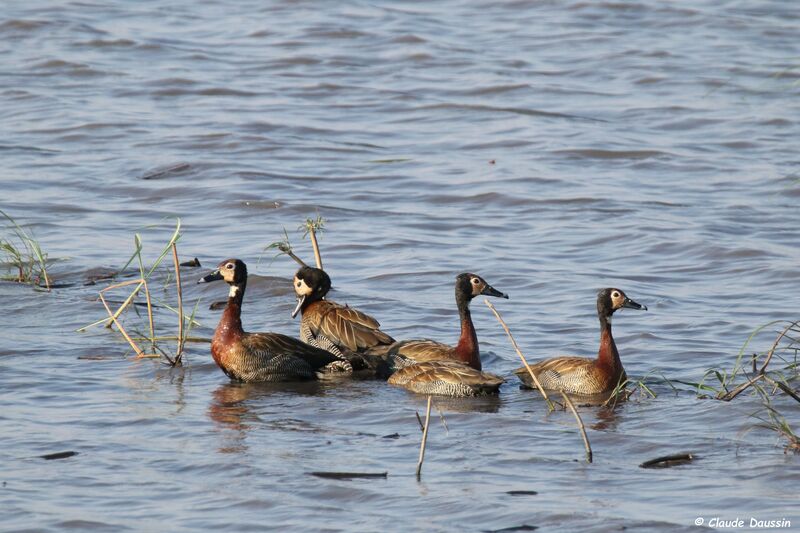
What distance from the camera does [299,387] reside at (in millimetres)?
10477

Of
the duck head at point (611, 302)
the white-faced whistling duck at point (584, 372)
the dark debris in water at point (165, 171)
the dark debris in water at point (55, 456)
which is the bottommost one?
the dark debris in water at point (165, 171)

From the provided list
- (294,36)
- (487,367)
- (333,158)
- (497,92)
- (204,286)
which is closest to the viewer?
(487,367)

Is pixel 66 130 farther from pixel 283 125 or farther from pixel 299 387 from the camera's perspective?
pixel 299 387

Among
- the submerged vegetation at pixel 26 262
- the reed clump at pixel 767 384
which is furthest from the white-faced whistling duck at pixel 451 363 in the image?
the submerged vegetation at pixel 26 262

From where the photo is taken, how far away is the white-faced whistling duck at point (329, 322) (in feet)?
36.4

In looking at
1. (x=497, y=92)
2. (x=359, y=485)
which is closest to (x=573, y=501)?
(x=359, y=485)

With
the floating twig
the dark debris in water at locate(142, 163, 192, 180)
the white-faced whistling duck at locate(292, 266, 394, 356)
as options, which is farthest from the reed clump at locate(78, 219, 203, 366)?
the dark debris in water at locate(142, 163, 192, 180)

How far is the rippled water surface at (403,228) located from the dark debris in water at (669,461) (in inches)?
2.2

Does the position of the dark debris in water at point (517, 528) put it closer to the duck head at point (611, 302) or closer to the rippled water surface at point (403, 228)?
the rippled water surface at point (403, 228)

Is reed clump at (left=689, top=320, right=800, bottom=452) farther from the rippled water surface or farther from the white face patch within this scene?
the white face patch

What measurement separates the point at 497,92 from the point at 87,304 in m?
11.1

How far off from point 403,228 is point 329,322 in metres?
4.09

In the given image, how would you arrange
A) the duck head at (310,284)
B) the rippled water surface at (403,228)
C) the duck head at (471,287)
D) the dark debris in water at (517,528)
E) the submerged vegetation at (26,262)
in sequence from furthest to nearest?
the submerged vegetation at (26,262) → the duck head at (310,284) → the duck head at (471,287) → the rippled water surface at (403,228) → the dark debris in water at (517,528)

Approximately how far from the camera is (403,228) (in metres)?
15.3
